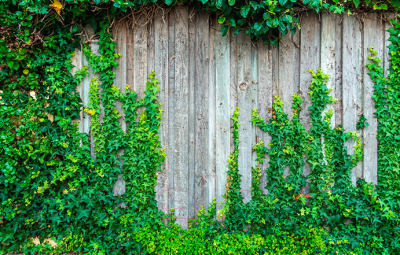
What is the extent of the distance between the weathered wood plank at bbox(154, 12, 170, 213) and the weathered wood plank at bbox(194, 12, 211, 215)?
32 cm

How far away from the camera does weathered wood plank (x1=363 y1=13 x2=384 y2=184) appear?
106 inches

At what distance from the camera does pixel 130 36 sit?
8.86 feet

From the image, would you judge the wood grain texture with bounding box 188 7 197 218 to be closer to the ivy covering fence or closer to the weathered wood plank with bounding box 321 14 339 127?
the ivy covering fence

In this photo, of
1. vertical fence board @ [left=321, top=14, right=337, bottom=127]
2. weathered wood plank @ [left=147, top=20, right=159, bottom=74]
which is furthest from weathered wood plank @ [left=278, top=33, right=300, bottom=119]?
weathered wood plank @ [left=147, top=20, right=159, bottom=74]

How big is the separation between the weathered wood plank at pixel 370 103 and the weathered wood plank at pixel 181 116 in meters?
1.92

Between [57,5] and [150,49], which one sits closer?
[57,5]

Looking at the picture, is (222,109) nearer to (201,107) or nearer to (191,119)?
(201,107)

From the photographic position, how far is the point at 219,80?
270 centimetres

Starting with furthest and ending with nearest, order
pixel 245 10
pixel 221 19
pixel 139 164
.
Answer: pixel 139 164 < pixel 221 19 < pixel 245 10

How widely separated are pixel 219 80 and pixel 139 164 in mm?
1235

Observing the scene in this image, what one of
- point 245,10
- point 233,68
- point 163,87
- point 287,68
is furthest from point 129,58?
point 287,68

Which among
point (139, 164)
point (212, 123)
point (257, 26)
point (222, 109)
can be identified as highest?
point (257, 26)

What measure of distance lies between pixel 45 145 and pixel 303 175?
2.73m

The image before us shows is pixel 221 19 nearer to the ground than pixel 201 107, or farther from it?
farther from it
